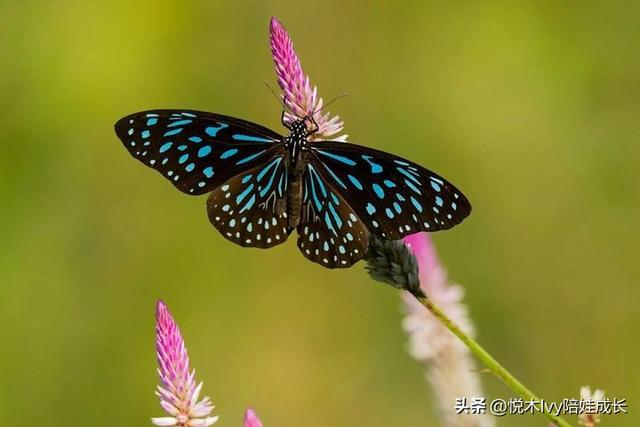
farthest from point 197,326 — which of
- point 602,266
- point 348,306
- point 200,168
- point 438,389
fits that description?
point 438,389

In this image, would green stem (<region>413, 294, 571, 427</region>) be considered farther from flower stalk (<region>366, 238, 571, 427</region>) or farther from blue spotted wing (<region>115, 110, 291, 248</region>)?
blue spotted wing (<region>115, 110, 291, 248</region>)

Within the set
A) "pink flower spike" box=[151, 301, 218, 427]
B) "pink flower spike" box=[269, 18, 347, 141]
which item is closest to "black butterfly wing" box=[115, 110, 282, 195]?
"pink flower spike" box=[269, 18, 347, 141]

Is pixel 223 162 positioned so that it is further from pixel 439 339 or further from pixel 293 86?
pixel 439 339

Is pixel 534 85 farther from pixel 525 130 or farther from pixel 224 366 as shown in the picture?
pixel 224 366

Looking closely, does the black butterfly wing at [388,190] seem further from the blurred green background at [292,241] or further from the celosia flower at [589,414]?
the blurred green background at [292,241]

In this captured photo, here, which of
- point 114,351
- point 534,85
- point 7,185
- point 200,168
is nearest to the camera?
point 200,168
